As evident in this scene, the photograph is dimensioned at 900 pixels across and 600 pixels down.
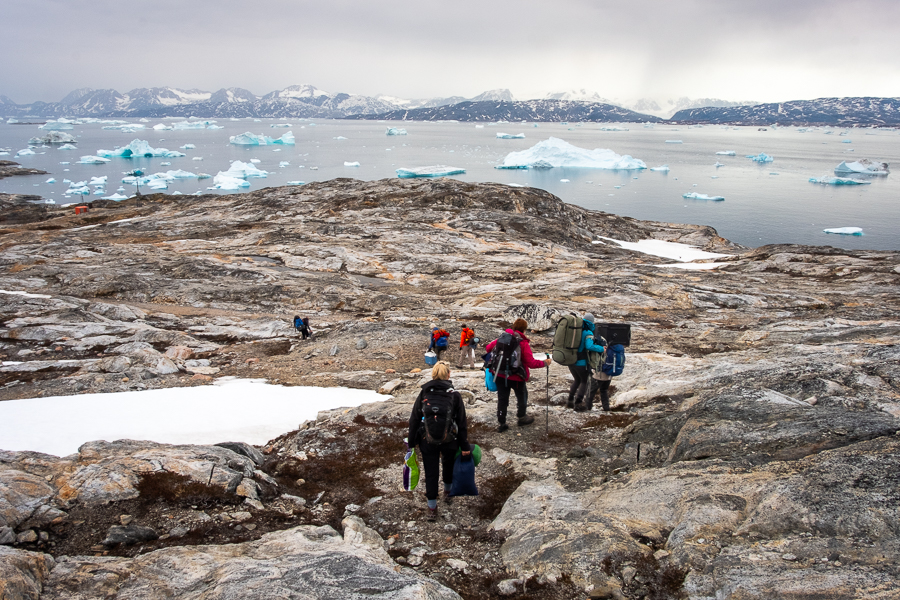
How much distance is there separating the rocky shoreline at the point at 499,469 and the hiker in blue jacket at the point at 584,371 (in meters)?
0.45

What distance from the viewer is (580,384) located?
1008 cm

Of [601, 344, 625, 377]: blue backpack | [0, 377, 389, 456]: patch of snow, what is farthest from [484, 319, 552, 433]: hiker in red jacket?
[0, 377, 389, 456]: patch of snow

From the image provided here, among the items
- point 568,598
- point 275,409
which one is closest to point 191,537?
point 568,598

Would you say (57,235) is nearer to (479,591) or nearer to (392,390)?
(392,390)

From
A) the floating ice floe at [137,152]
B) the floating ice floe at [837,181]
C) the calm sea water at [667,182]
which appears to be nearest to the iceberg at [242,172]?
the calm sea water at [667,182]

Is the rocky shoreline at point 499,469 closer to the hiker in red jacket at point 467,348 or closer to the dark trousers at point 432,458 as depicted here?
the dark trousers at point 432,458

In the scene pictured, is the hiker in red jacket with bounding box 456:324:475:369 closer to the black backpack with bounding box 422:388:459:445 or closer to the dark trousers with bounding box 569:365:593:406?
the dark trousers with bounding box 569:365:593:406

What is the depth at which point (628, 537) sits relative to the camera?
5.42 m

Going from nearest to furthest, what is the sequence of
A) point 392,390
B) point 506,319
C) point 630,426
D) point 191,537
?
point 191,537 → point 630,426 → point 392,390 → point 506,319

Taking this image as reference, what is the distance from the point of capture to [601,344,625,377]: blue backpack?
9.67 metres

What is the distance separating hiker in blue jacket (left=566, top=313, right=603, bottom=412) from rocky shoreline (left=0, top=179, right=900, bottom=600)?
17.8 inches

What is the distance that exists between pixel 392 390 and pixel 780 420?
8691 mm

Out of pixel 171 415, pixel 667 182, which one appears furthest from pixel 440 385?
pixel 667 182

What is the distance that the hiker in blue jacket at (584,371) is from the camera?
9.39m
